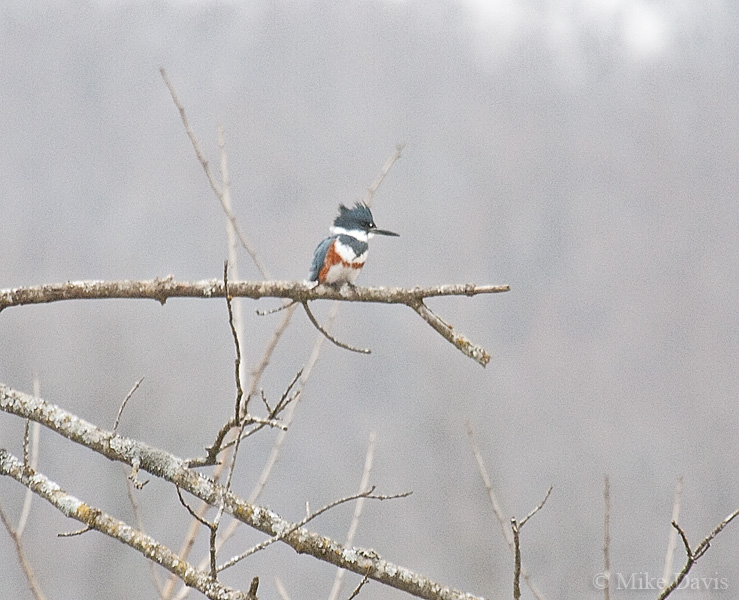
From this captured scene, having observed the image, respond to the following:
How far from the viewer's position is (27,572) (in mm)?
1295

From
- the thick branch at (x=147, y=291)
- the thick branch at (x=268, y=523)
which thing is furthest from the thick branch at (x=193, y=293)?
the thick branch at (x=268, y=523)

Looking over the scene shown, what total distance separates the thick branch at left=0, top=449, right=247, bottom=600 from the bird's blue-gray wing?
98 centimetres

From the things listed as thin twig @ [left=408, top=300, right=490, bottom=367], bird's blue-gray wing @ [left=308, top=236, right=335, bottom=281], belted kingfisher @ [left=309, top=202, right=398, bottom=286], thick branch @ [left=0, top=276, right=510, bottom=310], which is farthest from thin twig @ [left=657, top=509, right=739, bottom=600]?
bird's blue-gray wing @ [left=308, top=236, right=335, bottom=281]

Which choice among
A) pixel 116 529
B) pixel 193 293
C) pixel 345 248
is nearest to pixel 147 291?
pixel 193 293

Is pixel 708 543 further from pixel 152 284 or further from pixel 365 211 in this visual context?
pixel 365 211

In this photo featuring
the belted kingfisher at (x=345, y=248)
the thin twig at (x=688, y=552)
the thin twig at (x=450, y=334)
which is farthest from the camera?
the belted kingfisher at (x=345, y=248)

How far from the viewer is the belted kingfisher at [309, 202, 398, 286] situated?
1.84 m

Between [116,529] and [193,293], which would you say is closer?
[116,529]

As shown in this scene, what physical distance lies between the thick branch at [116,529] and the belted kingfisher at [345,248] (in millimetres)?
810

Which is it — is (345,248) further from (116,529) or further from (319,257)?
(116,529)

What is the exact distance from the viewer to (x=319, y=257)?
1942 mm

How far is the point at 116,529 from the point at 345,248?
1057 mm

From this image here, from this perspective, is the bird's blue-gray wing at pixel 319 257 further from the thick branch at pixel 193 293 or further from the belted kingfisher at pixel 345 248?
the thick branch at pixel 193 293

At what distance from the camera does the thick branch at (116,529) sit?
81cm
